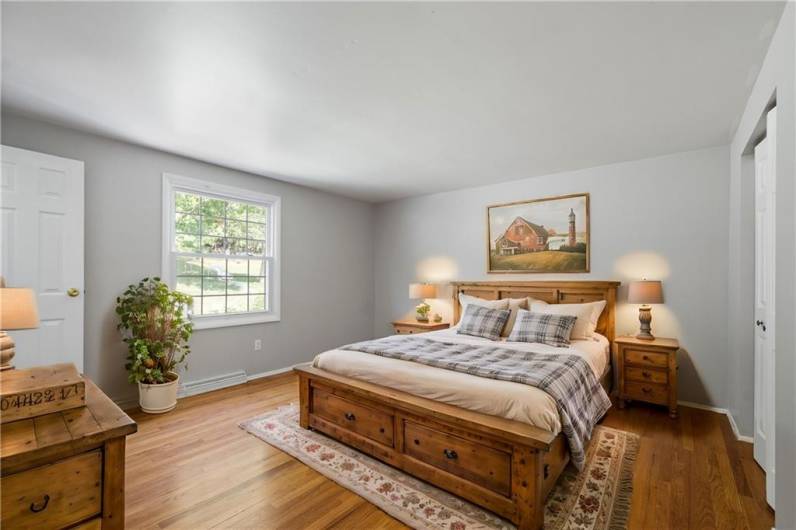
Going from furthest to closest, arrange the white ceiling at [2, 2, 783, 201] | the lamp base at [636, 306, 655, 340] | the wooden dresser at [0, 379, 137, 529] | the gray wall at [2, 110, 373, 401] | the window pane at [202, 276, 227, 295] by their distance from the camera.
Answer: the window pane at [202, 276, 227, 295] < the lamp base at [636, 306, 655, 340] < the gray wall at [2, 110, 373, 401] < the white ceiling at [2, 2, 783, 201] < the wooden dresser at [0, 379, 137, 529]

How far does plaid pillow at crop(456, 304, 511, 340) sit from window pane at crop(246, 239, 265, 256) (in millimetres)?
2518

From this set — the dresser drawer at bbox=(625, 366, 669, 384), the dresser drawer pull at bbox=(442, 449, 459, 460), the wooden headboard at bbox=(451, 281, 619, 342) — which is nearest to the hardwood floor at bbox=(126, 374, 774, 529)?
the dresser drawer at bbox=(625, 366, 669, 384)

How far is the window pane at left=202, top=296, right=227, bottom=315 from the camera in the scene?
3.94 metres

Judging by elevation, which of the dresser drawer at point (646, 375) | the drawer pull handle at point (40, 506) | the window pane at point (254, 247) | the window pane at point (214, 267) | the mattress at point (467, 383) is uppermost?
the window pane at point (254, 247)

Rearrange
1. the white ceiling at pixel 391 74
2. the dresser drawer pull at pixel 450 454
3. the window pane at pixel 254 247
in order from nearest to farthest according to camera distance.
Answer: the white ceiling at pixel 391 74, the dresser drawer pull at pixel 450 454, the window pane at pixel 254 247

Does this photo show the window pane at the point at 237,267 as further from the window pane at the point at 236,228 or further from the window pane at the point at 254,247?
the window pane at the point at 236,228

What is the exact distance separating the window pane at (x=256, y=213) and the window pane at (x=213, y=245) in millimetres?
454

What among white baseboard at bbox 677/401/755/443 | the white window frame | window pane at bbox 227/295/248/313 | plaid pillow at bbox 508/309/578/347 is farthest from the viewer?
window pane at bbox 227/295/248/313

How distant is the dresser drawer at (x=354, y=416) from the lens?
2.40 meters

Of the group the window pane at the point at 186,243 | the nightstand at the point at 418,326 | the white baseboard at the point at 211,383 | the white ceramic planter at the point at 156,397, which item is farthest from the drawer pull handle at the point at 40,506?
the nightstand at the point at 418,326

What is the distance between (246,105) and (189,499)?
244 cm

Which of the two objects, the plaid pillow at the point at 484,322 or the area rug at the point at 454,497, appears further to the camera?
the plaid pillow at the point at 484,322

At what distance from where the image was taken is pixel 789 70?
1568mm

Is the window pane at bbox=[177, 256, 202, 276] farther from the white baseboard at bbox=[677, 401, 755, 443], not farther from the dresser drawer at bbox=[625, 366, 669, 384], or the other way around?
the white baseboard at bbox=[677, 401, 755, 443]
